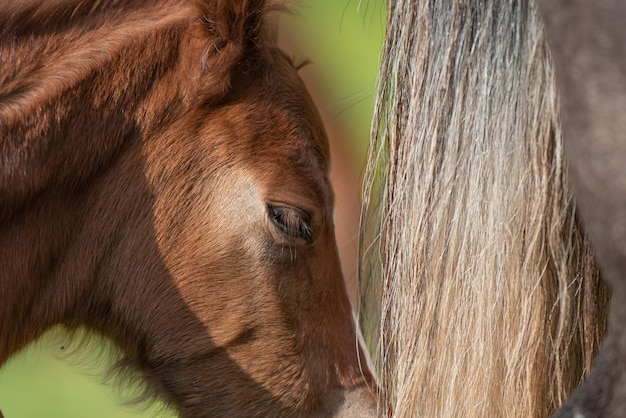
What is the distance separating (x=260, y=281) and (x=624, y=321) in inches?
53.6

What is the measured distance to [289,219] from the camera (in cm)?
225

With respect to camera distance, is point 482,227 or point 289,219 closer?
point 482,227

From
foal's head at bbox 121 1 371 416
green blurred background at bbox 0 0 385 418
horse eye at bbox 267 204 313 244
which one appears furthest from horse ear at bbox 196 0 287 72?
green blurred background at bbox 0 0 385 418

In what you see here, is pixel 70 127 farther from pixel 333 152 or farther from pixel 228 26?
pixel 333 152

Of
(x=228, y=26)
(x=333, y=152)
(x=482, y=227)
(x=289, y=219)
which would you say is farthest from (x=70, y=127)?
(x=333, y=152)

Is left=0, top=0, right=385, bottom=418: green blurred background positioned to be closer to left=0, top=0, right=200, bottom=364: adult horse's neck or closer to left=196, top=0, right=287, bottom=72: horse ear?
left=196, top=0, right=287, bottom=72: horse ear

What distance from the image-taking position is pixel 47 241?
2.14m

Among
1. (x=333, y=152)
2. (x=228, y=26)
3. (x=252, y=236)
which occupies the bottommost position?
(x=333, y=152)

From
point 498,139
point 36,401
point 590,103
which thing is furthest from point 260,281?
point 36,401

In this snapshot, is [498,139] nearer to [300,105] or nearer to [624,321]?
[624,321]

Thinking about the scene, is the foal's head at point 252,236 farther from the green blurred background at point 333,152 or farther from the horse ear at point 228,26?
the green blurred background at point 333,152

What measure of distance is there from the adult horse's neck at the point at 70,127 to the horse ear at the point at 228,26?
0.06 meters

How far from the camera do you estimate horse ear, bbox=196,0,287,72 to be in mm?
2191

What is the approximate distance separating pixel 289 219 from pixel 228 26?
1.85 feet
